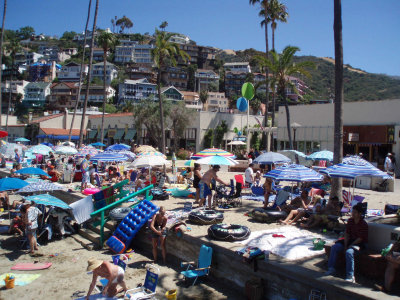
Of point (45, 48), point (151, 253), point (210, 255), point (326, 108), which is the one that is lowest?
point (151, 253)

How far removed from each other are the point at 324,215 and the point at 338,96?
392cm

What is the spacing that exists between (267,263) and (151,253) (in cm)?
406

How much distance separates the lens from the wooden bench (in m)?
5.70

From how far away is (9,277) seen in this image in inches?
280

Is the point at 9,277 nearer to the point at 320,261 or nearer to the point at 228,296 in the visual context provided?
the point at 228,296

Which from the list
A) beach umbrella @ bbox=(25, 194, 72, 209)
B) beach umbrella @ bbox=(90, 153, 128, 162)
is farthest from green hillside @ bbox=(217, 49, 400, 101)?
beach umbrella @ bbox=(25, 194, 72, 209)

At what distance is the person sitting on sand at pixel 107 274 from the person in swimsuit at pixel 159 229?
83.3 inches

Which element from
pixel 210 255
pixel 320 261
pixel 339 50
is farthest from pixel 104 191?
pixel 339 50

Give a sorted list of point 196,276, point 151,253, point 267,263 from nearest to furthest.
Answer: point 267,263 → point 196,276 → point 151,253

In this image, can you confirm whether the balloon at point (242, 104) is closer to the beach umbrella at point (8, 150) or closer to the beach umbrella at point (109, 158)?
the beach umbrella at point (109, 158)

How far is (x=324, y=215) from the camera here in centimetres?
866

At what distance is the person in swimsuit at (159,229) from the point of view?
8.41 m

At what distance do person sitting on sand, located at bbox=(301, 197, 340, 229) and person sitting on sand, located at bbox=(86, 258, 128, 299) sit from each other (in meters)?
4.93

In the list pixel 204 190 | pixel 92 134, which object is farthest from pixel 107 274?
pixel 92 134
